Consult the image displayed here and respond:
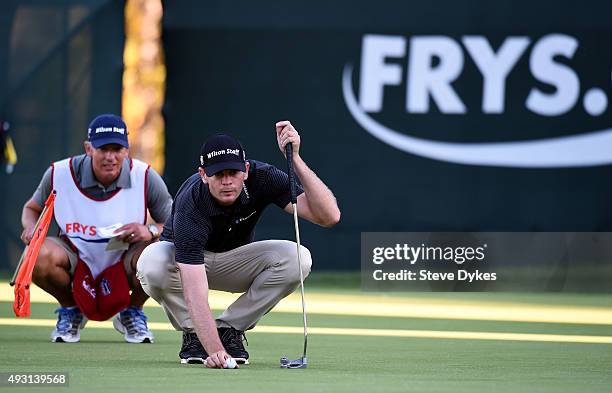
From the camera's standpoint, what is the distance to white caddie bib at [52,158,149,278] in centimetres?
781

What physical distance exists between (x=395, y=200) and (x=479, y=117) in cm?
115

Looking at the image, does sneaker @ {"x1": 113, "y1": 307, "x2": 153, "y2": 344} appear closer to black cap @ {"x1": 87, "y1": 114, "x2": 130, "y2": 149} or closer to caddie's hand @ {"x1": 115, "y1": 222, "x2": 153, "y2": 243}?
caddie's hand @ {"x1": 115, "y1": 222, "x2": 153, "y2": 243}

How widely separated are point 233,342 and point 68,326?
1444 millimetres

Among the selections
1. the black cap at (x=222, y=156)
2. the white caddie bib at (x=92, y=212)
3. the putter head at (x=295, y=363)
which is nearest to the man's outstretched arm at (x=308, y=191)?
the black cap at (x=222, y=156)

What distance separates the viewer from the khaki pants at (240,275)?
260 inches

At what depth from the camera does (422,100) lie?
13602 millimetres

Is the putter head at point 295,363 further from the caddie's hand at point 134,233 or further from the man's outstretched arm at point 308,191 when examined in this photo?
the caddie's hand at point 134,233

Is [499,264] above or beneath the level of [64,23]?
beneath

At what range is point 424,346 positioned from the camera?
7734 millimetres

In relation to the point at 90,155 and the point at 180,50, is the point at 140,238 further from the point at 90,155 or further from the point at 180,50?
the point at 180,50

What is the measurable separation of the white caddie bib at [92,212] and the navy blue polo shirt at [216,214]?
1062 mm

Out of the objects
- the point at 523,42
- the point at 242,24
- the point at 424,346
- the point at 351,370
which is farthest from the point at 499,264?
the point at 351,370

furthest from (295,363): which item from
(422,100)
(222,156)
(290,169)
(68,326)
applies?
(422,100)

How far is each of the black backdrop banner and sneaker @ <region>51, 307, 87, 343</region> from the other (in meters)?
5.76
